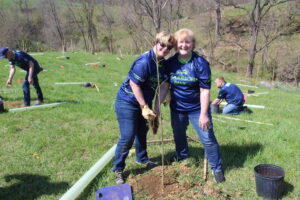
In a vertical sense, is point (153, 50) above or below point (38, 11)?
below

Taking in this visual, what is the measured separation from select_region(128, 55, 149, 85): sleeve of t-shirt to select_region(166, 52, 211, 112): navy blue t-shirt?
1.59 feet

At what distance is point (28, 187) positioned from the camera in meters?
3.51

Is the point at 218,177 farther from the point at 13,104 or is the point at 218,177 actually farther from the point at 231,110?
the point at 13,104

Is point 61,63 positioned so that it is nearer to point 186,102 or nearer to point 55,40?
point 186,102

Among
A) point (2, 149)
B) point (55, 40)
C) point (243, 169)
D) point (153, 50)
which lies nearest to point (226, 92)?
point (243, 169)

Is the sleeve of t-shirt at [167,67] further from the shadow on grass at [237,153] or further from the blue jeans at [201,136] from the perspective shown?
→ the shadow on grass at [237,153]

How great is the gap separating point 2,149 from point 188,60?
3.72m

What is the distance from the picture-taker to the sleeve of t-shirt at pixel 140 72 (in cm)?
295

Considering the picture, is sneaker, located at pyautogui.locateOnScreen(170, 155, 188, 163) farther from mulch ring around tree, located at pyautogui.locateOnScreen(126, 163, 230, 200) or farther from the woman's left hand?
the woman's left hand

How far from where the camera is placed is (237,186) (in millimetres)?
3494

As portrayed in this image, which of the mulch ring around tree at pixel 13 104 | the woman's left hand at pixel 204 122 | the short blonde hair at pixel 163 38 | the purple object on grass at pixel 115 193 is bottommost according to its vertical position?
the purple object on grass at pixel 115 193

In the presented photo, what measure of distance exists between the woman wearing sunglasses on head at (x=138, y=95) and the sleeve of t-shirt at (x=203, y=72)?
421 mm

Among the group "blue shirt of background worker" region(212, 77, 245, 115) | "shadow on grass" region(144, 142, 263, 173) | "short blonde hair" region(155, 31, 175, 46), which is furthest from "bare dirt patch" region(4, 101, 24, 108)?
"short blonde hair" region(155, 31, 175, 46)

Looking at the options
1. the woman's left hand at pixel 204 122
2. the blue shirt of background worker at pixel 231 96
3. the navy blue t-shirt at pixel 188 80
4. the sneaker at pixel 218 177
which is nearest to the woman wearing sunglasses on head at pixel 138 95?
the navy blue t-shirt at pixel 188 80
